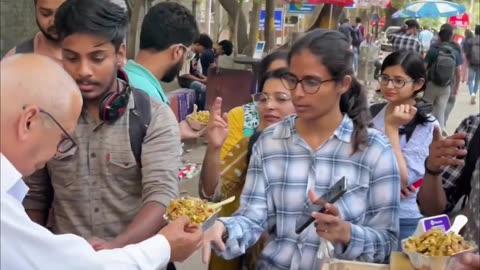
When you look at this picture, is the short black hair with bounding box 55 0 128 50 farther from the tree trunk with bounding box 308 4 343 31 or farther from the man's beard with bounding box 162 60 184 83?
the tree trunk with bounding box 308 4 343 31

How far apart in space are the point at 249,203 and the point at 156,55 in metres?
1.24

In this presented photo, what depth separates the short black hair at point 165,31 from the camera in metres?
3.26

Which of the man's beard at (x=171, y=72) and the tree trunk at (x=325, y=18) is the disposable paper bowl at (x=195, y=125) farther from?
the tree trunk at (x=325, y=18)

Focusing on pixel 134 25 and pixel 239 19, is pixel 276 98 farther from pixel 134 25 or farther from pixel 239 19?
pixel 239 19

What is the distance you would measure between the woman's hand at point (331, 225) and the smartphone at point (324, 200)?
0.6 inches

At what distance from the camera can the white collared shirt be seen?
1.52m

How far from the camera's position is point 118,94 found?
91.4 inches

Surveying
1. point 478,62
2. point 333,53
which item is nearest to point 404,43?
point 478,62

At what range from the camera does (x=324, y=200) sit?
2.16 metres

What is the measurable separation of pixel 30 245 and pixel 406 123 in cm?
232

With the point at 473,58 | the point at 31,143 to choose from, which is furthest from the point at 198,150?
the point at 473,58

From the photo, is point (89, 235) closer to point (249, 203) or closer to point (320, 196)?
point (249, 203)

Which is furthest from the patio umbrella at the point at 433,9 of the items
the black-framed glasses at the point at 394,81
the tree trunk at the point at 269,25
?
the black-framed glasses at the point at 394,81

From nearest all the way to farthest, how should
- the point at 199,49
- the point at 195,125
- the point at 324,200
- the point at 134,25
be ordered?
the point at 324,200 → the point at 195,125 → the point at 134,25 → the point at 199,49
